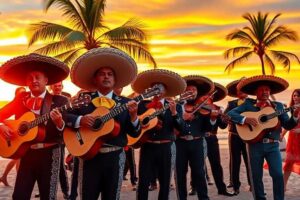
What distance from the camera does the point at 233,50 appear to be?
54.3m

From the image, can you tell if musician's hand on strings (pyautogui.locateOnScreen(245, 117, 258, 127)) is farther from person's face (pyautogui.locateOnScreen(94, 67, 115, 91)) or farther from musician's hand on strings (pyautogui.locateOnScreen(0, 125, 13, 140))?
musician's hand on strings (pyautogui.locateOnScreen(0, 125, 13, 140))

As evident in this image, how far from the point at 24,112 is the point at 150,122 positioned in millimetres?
2162

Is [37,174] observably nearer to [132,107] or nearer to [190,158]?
[132,107]

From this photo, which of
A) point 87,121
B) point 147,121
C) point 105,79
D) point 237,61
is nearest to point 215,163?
point 147,121

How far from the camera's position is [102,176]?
6.79 meters

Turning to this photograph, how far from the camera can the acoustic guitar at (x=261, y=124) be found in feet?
29.7

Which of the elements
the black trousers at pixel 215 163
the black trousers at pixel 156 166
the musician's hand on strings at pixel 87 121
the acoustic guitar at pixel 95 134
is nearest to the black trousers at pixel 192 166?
the black trousers at pixel 156 166

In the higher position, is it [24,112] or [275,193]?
[24,112]

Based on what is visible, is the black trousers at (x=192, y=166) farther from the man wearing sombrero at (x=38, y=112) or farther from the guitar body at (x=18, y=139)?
the guitar body at (x=18, y=139)

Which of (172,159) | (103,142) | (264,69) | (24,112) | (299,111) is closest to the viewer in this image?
(103,142)

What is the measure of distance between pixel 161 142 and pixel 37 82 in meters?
2.33

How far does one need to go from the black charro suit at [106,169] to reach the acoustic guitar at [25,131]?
0.20m

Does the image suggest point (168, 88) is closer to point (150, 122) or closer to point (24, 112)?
point (150, 122)

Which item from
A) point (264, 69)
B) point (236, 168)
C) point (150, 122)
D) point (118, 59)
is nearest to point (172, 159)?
point (150, 122)
